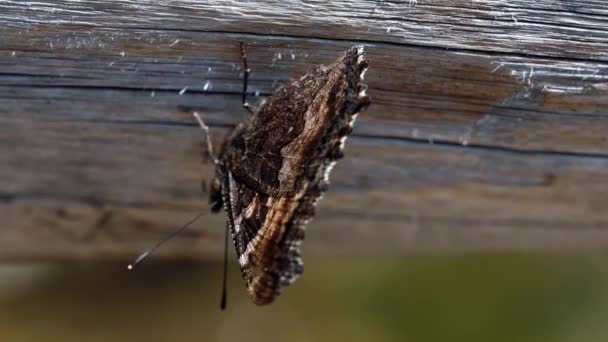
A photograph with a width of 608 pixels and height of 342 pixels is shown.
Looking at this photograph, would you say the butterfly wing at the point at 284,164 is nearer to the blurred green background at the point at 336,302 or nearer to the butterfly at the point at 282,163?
the butterfly at the point at 282,163

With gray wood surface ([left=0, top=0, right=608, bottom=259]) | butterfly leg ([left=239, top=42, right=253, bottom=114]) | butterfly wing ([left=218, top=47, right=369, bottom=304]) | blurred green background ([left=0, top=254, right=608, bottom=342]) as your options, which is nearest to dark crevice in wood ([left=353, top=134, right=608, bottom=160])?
gray wood surface ([left=0, top=0, right=608, bottom=259])

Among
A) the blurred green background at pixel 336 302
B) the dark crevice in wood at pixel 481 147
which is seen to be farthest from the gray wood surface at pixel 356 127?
the blurred green background at pixel 336 302

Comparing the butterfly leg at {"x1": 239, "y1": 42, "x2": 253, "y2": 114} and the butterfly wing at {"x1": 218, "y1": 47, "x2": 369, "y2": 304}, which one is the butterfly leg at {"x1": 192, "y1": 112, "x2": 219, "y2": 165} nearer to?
the butterfly wing at {"x1": 218, "y1": 47, "x2": 369, "y2": 304}

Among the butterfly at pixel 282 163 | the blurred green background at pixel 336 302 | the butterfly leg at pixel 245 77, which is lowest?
the blurred green background at pixel 336 302

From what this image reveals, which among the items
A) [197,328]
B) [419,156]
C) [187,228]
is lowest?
[197,328]

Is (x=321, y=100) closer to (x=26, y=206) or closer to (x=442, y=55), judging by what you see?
(x=442, y=55)

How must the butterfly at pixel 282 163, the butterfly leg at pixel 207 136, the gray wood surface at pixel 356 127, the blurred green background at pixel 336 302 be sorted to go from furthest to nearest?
the blurred green background at pixel 336 302
the butterfly leg at pixel 207 136
the butterfly at pixel 282 163
the gray wood surface at pixel 356 127

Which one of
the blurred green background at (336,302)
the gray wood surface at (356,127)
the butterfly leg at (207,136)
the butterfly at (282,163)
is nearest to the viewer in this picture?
the gray wood surface at (356,127)

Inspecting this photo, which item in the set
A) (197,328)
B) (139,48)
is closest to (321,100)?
(139,48)
